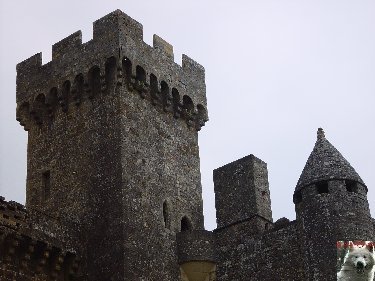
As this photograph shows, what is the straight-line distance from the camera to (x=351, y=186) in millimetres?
Answer: 20734

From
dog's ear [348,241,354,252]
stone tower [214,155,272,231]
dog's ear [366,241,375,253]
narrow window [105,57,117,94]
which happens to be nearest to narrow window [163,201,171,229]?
stone tower [214,155,272,231]

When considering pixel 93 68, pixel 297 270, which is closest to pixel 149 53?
pixel 93 68

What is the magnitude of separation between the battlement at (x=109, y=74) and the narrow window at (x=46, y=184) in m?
1.63

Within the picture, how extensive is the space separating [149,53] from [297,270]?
284 inches

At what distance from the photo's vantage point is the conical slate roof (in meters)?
20.7

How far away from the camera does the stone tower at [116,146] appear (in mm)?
20828

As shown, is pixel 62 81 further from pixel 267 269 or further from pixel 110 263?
pixel 267 269

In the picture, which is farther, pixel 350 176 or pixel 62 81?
pixel 62 81

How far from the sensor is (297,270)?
20234 millimetres

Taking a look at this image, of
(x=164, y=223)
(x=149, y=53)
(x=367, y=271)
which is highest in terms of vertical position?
(x=149, y=53)

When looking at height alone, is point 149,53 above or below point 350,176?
above

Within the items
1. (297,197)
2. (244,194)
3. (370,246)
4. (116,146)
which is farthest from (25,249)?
(370,246)

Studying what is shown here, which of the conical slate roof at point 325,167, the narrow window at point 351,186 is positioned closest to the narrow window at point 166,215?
the conical slate roof at point 325,167

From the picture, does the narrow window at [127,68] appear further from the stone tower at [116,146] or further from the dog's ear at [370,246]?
the dog's ear at [370,246]
